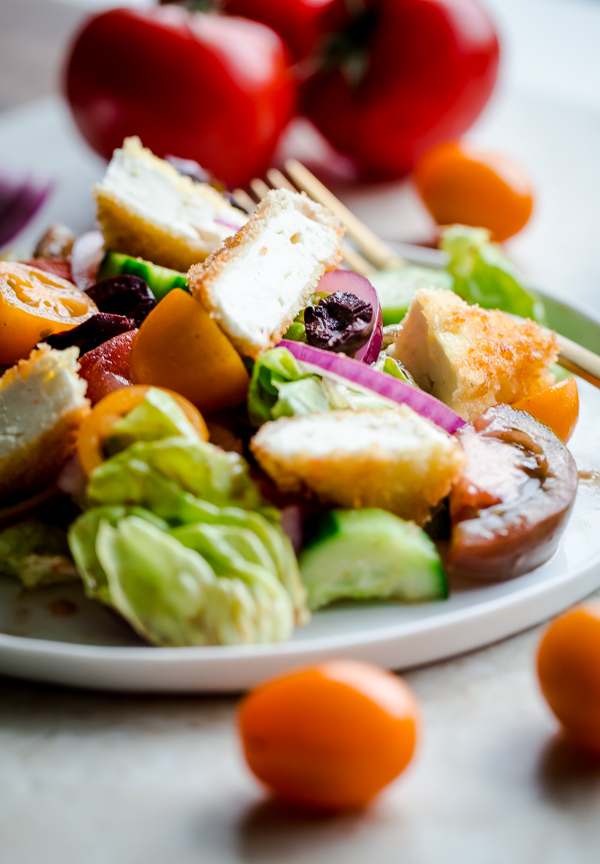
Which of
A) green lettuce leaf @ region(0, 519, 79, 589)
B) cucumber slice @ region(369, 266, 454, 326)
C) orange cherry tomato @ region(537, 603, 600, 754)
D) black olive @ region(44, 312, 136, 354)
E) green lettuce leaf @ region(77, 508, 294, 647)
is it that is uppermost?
orange cherry tomato @ region(537, 603, 600, 754)

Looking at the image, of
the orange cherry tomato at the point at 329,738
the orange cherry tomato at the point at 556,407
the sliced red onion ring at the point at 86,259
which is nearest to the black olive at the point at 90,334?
the sliced red onion ring at the point at 86,259

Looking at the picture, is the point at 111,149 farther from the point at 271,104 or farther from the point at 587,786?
the point at 587,786

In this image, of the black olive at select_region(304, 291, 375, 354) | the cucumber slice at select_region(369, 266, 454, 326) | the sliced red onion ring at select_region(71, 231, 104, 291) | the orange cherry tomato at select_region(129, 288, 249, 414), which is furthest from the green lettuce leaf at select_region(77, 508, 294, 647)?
the cucumber slice at select_region(369, 266, 454, 326)

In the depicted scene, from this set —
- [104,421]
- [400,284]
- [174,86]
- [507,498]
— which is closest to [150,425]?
→ [104,421]

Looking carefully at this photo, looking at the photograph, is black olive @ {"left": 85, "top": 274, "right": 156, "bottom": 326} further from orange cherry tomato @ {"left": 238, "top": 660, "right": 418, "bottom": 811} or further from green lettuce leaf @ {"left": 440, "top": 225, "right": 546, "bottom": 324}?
orange cherry tomato @ {"left": 238, "top": 660, "right": 418, "bottom": 811}

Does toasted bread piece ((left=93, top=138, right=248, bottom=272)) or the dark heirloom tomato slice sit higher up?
the dark heirloom tomato slice

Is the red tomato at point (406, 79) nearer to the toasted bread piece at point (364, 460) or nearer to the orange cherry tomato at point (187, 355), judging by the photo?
the orange cherry tomato at point (187, 355)
